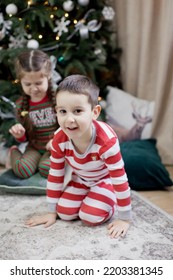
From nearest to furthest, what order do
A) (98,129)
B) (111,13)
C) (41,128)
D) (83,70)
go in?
(98,129)
(41,128)
(83,70)
(111,13)

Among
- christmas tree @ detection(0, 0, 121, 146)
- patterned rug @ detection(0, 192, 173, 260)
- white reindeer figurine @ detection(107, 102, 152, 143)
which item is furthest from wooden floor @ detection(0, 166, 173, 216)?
christmas tree @ detection(0, 0, 121, 146)

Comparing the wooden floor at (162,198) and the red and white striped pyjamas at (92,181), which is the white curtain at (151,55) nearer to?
the wooden floor at (162,198)

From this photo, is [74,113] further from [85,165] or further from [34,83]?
[34,83]

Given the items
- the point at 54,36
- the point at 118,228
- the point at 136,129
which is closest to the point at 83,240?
the point at 118,228

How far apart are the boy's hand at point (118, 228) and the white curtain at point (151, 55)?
1.16 meters

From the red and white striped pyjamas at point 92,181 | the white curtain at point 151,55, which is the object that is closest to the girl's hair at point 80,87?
the red and white striped pyjamas at point 92,181

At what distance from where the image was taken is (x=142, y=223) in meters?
1.59

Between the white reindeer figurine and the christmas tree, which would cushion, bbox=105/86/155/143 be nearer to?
the white reindeer figurine

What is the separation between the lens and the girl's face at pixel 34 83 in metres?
1.88

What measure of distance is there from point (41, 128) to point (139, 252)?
984 mm

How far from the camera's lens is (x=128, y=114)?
255cm

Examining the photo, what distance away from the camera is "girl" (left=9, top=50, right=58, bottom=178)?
1.92 meters
